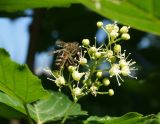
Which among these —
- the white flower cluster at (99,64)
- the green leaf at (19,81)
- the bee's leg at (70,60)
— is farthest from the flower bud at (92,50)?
the green leaf at (19,81)

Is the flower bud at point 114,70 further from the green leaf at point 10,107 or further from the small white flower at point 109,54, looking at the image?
the green leaf at point 10,107

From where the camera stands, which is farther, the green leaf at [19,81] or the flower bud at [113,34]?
the flower bud at [113,34]

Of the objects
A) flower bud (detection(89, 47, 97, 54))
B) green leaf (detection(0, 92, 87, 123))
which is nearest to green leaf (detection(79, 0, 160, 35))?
flower bud (detection(89, 47, 97, 54))

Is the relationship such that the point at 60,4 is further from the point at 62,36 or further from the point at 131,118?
the point at 62,36

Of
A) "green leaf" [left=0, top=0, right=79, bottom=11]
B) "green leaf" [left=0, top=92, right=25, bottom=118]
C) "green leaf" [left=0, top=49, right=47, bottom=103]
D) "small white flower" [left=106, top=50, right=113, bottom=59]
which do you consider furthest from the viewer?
"green leaf" [left=0, top=0, right=79, bottom=11]

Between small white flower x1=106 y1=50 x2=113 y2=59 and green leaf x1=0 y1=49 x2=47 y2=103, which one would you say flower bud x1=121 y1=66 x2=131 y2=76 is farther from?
green leaf x1=0 y1=49 x2=47 y2=103
